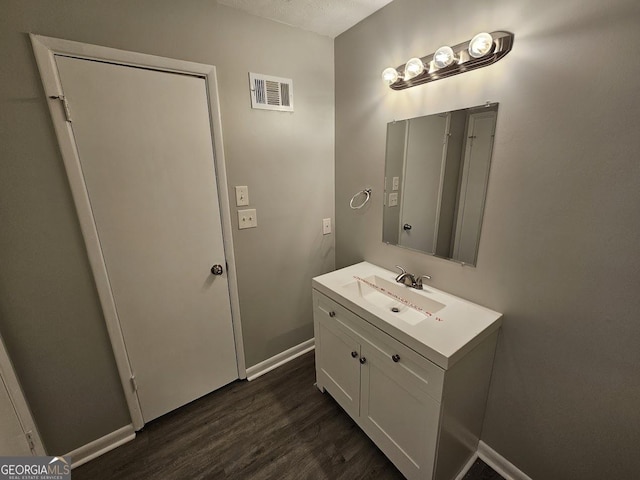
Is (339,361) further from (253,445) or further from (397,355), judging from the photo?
(253,445)

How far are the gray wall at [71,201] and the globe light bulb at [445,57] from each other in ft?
3.03

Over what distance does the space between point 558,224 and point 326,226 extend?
4.80ft

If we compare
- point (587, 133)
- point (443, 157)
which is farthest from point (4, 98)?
point (587, 133)

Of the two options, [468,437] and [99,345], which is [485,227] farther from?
[99,345]

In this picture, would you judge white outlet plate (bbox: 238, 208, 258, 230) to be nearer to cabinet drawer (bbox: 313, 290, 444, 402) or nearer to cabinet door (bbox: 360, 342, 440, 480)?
cabinet drawer (bbox: 313, 290, 444, 402)

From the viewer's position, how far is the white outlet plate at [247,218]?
1755 millimetres

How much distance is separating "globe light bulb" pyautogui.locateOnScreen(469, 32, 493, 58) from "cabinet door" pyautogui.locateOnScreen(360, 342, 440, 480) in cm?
136

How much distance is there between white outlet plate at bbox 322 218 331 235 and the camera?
2188mm

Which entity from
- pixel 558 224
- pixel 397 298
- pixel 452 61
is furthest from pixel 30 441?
pixel 452 61

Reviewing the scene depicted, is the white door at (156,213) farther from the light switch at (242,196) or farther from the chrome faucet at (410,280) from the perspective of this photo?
the chrome faucet at (410,280)

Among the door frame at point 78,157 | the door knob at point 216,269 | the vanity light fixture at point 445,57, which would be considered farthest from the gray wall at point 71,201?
the vanity light fixture at point 445,57

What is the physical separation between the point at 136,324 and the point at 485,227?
195cm

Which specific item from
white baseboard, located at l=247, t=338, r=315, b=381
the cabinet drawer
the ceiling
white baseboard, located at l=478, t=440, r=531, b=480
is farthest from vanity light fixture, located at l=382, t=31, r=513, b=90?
white baseboard, located at l=247, t=338, r=315, b=381

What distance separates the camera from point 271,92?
5.61 feet
